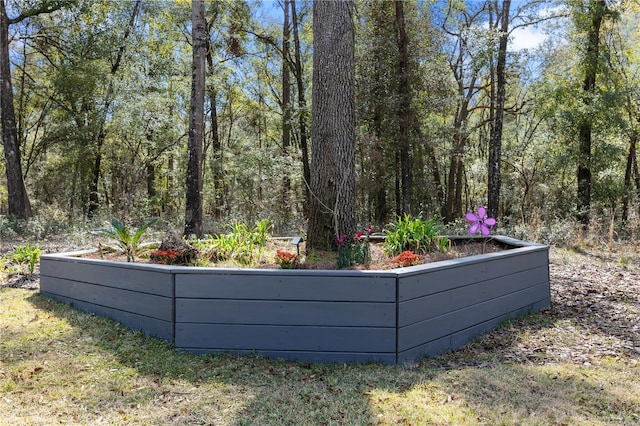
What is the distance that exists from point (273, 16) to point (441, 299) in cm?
1262

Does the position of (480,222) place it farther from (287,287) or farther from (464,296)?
(287,287)

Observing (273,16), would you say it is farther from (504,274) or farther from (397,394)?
(397,394)

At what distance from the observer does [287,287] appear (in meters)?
2.93

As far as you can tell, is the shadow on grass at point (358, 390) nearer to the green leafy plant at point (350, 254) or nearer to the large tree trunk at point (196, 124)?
the green leafy plant at point (350, 254)

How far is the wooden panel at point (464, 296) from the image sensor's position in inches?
117

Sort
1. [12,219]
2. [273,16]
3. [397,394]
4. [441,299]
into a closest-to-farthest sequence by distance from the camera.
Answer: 1. [397,394]
2. [441,299]
3. [12,219]
4. [273,16]

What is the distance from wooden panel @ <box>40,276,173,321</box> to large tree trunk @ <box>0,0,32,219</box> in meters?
6.77

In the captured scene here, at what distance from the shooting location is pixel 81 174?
14547mm

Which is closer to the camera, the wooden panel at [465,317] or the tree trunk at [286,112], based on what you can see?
the wooden panel at [465,317]

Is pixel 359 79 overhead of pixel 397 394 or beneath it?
overhead

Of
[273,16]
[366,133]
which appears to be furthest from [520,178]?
[273,16]

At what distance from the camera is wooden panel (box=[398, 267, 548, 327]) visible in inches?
117

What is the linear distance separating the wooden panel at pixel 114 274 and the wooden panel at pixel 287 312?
0.25 meters

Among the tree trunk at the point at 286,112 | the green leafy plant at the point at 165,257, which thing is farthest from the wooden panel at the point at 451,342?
the tree trunk at the point at 286,112
